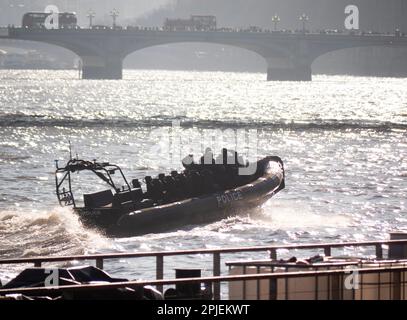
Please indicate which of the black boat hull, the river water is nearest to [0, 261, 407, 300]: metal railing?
the river water

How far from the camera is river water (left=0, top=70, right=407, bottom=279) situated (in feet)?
132

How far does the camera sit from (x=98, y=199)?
39.7 metres

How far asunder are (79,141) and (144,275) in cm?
6050

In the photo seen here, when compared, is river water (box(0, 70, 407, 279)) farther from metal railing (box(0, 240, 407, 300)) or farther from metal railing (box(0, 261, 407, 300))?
metal railing (box(0, 261, 407, 300))

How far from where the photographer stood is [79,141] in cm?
9325

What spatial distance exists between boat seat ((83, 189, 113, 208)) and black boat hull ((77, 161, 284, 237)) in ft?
1.41

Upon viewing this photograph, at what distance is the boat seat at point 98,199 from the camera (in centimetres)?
3894

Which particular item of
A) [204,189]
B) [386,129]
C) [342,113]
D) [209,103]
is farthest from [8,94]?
[204,189]

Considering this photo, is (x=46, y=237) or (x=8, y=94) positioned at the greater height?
(x=46, y=237)

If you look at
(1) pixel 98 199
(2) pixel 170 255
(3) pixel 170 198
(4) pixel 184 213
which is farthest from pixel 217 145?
(2) pixel 170 255

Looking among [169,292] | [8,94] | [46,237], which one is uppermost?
[169,292]

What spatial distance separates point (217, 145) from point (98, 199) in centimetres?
4865
